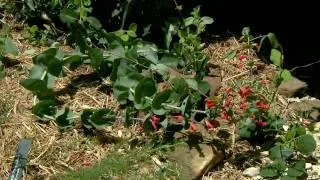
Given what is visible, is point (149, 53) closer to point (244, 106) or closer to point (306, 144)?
point (244, 106)

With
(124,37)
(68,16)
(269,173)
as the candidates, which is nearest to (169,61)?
(124,37)

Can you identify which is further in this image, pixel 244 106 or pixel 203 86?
pixel 203 86

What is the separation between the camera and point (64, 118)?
120 inches

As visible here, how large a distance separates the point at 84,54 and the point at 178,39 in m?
0.64

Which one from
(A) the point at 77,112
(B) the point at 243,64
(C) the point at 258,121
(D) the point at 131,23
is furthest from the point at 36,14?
(C) the point at 258,121

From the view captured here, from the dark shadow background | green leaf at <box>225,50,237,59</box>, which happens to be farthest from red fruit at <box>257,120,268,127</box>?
the dark shadow background

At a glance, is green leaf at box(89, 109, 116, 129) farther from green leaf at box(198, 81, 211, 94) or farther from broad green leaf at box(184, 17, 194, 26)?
broad green leaf at box(184, 17, 194, 26)

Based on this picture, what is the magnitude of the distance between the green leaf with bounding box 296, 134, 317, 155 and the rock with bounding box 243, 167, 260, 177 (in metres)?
0.23

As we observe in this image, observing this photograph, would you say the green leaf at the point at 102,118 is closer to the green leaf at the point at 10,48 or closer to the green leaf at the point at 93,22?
the green leaf at the point at 93,22

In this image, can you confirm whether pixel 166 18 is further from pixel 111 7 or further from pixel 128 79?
pixel 128 79

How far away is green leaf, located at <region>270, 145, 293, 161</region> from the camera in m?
2.85

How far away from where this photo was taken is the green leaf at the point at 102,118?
9.73 ft

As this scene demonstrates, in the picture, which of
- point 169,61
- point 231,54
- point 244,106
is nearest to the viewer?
point 244,106

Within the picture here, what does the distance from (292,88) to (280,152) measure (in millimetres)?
707
